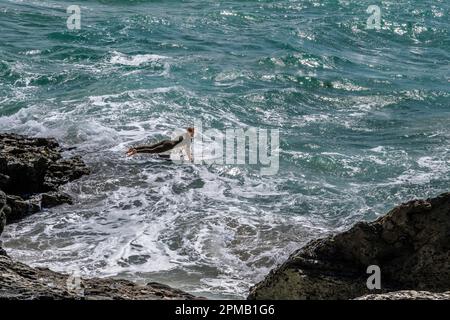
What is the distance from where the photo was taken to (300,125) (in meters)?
18.7

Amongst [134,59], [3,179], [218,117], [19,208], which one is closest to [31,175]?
[3,179]

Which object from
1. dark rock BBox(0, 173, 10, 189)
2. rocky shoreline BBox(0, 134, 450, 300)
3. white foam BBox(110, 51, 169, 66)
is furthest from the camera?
white foam BBox(110, 51, 169, 66)

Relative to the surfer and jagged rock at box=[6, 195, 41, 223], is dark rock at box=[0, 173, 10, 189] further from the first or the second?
the surfer

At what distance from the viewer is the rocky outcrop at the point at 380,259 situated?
A: 6.39m

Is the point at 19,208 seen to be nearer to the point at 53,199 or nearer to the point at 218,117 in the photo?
the point at 53,199

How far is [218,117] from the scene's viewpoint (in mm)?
18844

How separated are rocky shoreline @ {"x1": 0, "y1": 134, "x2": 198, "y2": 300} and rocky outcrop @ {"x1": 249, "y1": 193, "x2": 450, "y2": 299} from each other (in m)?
1.10

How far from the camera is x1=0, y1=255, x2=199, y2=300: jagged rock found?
5.62 m

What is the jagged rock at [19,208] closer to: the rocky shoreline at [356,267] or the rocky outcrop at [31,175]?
the rocky outcrop at [31,175]

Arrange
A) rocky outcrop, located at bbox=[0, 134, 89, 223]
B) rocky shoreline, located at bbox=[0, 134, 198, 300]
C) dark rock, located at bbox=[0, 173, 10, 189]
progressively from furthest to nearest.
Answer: dark rock, located at bbox=[0, 173, 10, 189]
rocky outcrop, located at bbox=[0, 134, 89, 223]
rocky shoreline, located at bbox=[0, 134, 198, 300]

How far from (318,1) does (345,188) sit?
77.1 feet

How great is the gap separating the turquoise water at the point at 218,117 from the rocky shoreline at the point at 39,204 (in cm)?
30

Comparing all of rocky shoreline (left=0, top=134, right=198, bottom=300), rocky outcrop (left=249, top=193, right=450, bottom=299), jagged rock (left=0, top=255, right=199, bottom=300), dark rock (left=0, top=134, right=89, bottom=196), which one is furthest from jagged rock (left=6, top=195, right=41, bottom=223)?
rocky outcrop (left=249, top=193, right=450, bottom=299)

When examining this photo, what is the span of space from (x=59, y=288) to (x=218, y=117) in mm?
13032
